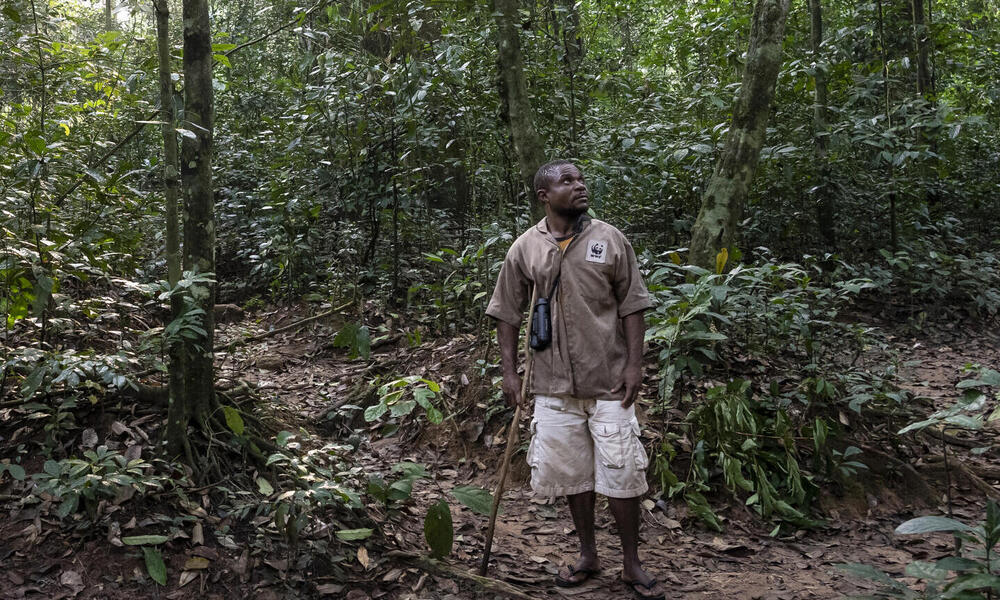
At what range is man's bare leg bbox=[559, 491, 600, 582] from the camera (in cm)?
358

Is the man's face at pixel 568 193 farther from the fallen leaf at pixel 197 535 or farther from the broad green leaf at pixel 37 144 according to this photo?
the broad green leaf at pixel 37 144

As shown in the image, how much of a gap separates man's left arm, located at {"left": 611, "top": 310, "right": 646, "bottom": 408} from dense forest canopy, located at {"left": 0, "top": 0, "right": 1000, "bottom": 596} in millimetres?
979

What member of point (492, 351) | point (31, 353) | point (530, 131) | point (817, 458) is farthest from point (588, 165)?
point (31, 353)

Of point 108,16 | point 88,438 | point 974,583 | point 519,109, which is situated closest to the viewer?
point 974,583

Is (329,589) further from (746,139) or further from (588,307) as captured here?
(746,139)

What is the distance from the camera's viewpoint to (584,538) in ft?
11.9

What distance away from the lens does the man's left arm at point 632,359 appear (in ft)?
11.2

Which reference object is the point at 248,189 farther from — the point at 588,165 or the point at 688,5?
the point at 688,5

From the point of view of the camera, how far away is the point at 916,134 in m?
9.34

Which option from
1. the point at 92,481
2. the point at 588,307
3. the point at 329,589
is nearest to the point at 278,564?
the point at 329,589

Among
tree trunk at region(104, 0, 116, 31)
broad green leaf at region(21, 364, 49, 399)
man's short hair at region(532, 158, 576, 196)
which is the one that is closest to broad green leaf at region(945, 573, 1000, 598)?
man's short hair at region(532, 158, 576, 196)

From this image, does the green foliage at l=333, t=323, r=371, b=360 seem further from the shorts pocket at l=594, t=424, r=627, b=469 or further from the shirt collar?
the shorts pocket at l=594, t=424, r=627, b=469

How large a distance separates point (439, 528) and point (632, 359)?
1.25m

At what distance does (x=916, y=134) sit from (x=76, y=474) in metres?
10.1
